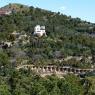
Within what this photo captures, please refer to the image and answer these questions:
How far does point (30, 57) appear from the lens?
74438 millimetres

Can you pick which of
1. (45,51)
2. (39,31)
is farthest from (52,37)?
(45,51)

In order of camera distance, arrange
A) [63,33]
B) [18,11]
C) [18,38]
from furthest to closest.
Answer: [18,11] → [63,33] → [18,38]

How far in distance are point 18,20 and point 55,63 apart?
25.1 metres

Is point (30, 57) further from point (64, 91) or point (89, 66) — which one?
point (64, 91)

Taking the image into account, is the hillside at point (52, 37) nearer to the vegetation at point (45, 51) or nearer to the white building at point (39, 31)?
the vegetation at point (45, 51)

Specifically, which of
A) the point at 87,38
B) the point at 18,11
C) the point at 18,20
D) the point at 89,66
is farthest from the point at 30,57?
the point at 18,11

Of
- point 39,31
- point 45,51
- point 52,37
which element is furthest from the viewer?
point 39,31

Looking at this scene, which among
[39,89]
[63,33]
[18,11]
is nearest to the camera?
[39,89]

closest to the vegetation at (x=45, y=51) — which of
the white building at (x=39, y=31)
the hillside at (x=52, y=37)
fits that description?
the hillside at (x=52, y=37)

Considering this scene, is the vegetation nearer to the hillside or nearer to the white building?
the hillside


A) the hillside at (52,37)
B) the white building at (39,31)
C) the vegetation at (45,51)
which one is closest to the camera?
the vegetation at (45,51)

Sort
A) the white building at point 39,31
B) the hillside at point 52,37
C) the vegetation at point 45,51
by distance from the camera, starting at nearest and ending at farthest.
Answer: the vegetation at point 45,51
the hillside at point 52,37
the white building at point 39,31

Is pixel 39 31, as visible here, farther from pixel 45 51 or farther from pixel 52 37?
pixel 45 51

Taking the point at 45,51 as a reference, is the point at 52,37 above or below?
above
